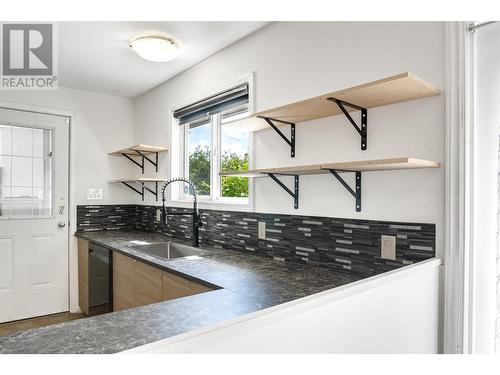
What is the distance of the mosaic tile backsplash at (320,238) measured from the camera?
156 cm

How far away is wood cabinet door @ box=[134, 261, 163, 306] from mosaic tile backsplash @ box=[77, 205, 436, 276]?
0.62m

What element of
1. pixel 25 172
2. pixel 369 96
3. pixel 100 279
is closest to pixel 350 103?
pixel 369 96

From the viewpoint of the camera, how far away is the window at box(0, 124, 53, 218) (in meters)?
3.33

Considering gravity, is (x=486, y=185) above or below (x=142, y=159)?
below

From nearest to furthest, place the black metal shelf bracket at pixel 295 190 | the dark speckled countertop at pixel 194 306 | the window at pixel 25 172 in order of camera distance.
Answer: the dark speckled countertop at pixel 194 306 < the black metal shelf bracket at pixel 295 190 < the window at pixel 25 172

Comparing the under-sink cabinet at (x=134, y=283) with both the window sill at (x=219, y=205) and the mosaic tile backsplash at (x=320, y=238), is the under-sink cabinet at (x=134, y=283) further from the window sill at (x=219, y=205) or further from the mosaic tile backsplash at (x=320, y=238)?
the window sill at (x=219, y=205)

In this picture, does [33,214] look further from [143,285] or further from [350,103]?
[350,103]

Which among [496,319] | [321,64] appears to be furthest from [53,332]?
[321,64]

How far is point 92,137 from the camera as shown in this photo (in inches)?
151

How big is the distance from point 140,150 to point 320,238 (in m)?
2.30

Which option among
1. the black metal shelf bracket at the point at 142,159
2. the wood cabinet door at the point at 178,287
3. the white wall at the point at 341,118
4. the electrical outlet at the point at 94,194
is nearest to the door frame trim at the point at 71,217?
the electrical outlet at the point at 94,194

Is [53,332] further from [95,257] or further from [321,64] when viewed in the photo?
[95,257]

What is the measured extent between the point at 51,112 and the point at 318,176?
299 cm

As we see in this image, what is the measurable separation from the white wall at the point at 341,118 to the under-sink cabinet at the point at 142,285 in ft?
2.44
